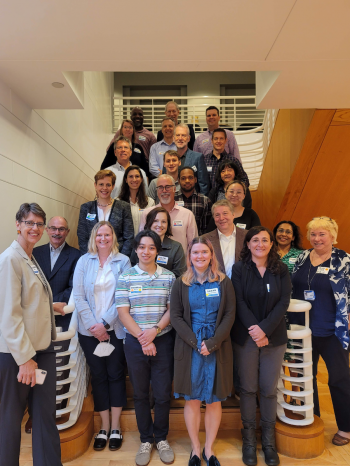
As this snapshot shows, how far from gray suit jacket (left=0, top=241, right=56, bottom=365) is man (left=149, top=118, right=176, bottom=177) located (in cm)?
279

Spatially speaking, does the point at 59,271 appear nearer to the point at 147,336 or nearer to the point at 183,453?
the point at 147,336

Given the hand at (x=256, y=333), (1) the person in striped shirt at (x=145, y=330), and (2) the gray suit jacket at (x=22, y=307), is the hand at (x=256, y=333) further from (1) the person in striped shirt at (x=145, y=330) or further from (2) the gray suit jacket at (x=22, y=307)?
(2) the gray suit jacket at (x=22, y=307)

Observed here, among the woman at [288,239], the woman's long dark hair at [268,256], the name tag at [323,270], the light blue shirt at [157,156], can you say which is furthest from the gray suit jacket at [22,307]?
the light blue shirt at [157,156]

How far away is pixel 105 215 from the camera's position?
3.43m

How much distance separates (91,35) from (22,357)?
1986 millimetres

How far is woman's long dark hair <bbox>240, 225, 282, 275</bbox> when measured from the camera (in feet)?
8.46

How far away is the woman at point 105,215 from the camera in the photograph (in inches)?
133

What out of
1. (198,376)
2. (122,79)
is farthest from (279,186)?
(122,79)

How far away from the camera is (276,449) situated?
8.73 feet

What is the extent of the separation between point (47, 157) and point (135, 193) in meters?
1.16

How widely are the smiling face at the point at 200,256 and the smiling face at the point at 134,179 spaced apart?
137 cm

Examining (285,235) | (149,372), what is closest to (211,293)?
(149,372)

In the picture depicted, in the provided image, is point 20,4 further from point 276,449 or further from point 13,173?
point 276,449

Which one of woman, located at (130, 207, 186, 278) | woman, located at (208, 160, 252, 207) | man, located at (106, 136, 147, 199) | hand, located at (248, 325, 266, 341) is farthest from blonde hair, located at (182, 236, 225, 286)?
man, located at (106, 136, 147, 199)
